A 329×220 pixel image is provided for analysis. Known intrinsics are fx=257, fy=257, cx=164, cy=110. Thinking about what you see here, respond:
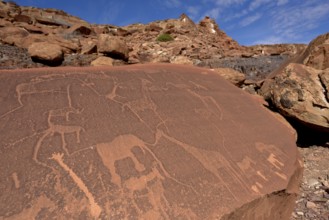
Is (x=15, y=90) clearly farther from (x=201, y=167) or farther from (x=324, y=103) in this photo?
(x=324, y=103)

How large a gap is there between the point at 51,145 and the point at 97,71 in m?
0.87

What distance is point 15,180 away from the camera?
1.14 metres

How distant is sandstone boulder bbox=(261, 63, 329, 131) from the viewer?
291cm

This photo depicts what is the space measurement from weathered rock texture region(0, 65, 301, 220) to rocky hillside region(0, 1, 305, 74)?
3.05 meters

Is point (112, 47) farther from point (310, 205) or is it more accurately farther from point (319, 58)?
point (310, 205)

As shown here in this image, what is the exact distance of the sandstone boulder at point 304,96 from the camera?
9.55 ft

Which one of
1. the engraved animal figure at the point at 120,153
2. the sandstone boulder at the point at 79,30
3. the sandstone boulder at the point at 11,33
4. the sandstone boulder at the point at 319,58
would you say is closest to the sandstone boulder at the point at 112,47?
the sandstone boulder at the point at 11,33

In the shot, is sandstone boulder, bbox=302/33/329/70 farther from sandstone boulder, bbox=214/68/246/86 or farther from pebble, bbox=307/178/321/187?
pebble, bbox=307/178/321/187

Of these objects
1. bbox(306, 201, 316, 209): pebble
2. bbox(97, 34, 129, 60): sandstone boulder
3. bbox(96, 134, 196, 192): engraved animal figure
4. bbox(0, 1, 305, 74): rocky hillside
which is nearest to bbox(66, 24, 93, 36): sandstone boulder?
bbox(0, 1, 305, 74): rocky hillside

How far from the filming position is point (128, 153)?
142 cm

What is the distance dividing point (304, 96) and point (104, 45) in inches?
171

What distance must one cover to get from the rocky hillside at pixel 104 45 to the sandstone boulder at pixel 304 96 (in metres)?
3.00

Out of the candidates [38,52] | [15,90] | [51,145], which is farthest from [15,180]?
[38,52]

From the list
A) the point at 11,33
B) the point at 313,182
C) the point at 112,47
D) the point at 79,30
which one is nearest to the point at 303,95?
the point at 313,182
